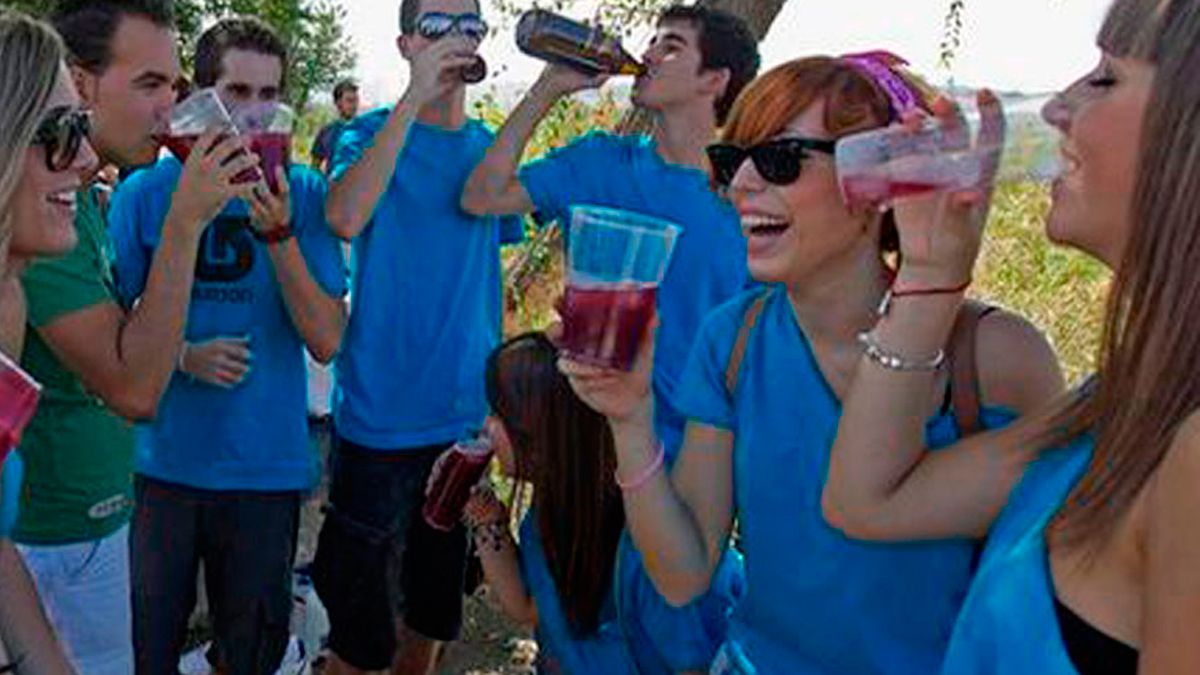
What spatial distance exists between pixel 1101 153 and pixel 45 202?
1.55m

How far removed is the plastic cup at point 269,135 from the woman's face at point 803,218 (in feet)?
4.56

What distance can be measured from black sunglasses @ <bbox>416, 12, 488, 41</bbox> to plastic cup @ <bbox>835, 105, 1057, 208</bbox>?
2.08m

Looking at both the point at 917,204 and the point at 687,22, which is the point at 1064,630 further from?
the point at 687,22

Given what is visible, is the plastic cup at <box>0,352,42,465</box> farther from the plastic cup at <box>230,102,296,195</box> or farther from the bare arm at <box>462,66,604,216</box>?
the bare arm at <box>462,66,604,216</box>

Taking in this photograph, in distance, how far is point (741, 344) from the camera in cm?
195

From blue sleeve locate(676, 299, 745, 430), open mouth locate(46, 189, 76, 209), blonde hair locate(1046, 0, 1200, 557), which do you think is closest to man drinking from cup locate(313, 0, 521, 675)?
open mouth locate(46, 189, 76, 209)

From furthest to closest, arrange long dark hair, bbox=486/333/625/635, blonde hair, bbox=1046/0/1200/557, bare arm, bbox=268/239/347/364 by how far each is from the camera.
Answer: bare arm, bbox=268/239/347/364, long dark hair, bbox=486/333/625/635, blonde hair, bbox=1046/0/1200/557

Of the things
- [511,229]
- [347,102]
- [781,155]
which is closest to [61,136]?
[781,155]

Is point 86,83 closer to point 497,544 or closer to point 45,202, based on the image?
point 45,202

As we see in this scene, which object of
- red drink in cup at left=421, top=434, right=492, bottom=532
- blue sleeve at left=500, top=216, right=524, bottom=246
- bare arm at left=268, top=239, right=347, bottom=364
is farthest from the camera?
blue sleeve at left=500, top=216, right=524, bottom=246

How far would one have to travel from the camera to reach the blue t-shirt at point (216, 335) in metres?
3.13

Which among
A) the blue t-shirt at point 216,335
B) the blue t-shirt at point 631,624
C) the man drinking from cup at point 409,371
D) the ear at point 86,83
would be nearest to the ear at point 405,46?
the man drinking from cup at point 409,371

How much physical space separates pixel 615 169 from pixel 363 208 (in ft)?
2.31

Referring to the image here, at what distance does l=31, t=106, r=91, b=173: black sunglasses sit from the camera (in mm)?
1962
